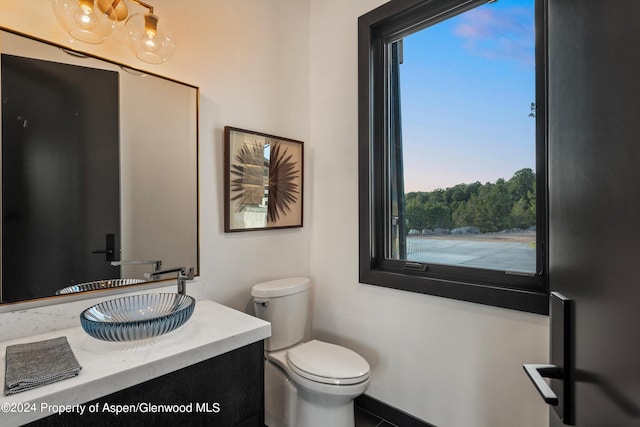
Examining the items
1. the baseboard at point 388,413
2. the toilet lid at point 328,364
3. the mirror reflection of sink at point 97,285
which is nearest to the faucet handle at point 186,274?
the mirror reflection of sink at point 97,285

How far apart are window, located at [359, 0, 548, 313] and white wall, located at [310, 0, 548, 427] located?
10 centimetres

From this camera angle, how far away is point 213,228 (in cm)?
172

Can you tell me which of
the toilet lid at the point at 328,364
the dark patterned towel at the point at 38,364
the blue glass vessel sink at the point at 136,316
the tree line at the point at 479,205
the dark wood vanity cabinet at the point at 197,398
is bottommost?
the toilet lid at the point at 328,364

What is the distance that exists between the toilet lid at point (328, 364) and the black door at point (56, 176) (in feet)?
3.06

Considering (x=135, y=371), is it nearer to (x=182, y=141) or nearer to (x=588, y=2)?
(x=182, y=141)

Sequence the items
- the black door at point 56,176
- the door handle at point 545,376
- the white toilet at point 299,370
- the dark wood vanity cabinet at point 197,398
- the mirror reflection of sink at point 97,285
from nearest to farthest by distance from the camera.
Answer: the door handle at point 545,376, the dark wood vanity cabinet at point 197,398, the black door at point 56,176, the mirror reflection of sink at point 97,285, the white toilet at point 299,370

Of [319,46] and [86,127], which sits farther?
[319,46]

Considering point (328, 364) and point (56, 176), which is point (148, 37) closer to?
point (56, 176)

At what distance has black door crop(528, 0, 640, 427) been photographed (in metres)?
0.47

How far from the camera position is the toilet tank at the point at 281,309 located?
1.77m

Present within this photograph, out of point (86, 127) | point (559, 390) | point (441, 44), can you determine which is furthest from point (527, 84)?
point (86, 127)

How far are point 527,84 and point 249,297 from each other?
70.1 inches

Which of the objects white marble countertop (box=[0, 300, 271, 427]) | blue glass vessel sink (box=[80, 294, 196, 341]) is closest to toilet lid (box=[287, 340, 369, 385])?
white marble countertop (box=[0, 300, 271, 427])

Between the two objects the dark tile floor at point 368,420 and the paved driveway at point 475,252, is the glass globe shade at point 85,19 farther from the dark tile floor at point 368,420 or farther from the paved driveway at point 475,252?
the dark tile floor at point 368,420
